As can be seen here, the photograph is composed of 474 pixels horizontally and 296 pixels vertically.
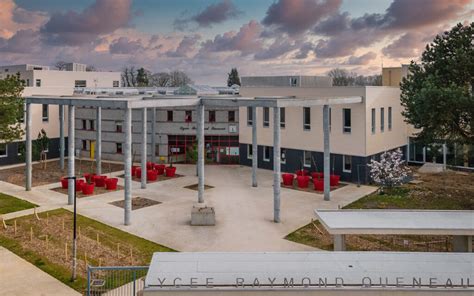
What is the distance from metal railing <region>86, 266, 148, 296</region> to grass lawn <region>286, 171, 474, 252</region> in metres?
8.07

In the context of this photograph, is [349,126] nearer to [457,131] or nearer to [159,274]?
[457,131]

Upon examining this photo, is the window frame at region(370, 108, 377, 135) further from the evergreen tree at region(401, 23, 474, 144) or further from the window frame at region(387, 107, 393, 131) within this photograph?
the evergreen tree at region(401, 23, 474, 144)

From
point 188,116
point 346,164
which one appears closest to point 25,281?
point 346,164

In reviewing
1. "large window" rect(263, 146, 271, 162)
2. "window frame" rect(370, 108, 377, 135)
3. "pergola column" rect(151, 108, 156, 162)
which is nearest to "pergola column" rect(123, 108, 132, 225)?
"large window" rect(263, 146, 271, 162)

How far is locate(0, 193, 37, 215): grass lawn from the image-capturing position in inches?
1050

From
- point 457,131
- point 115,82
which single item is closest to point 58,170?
point 457,131

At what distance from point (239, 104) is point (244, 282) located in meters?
16.4

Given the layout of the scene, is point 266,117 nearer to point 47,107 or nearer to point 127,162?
point 127,162

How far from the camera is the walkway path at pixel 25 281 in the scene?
51.9 ft

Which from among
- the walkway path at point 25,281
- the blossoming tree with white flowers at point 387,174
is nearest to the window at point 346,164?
the blossoming tree with white flowers at point 387,174

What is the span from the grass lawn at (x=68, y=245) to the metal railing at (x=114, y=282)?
645 mm

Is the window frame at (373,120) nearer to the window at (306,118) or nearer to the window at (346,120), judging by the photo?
the window at (346,120)

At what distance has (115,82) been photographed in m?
74.7

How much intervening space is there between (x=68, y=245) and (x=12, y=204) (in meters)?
9.46
